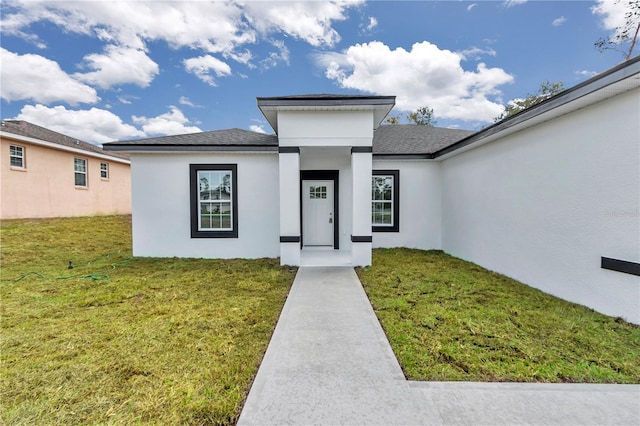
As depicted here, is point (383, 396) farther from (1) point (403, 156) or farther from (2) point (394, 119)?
(2) point (394, 119)

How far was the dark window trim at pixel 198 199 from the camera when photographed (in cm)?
795

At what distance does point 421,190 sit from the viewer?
9.25 m

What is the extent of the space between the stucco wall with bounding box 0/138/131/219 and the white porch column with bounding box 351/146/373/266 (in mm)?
15663

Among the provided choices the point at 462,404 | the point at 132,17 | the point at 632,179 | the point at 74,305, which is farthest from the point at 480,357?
the point at 132,17

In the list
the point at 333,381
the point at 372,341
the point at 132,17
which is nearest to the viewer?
the point at 333,381

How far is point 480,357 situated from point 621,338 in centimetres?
192

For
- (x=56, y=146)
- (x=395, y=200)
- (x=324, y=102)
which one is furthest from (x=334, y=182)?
(x=56, y=146)

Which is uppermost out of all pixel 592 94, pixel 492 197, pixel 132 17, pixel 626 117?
pixel 132 17

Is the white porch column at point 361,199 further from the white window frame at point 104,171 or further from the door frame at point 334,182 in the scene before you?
the white window frame at point 104,171

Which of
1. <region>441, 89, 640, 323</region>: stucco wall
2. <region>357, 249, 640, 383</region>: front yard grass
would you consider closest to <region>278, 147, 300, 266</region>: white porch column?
<region>357, 249, 640, 383</region>: front yard grass

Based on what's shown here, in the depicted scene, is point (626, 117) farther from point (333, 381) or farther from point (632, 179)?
point (333, 381)

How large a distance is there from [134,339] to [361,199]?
499cm

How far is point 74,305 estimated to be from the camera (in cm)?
446

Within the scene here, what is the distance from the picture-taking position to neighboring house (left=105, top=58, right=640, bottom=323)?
3.93 meters
